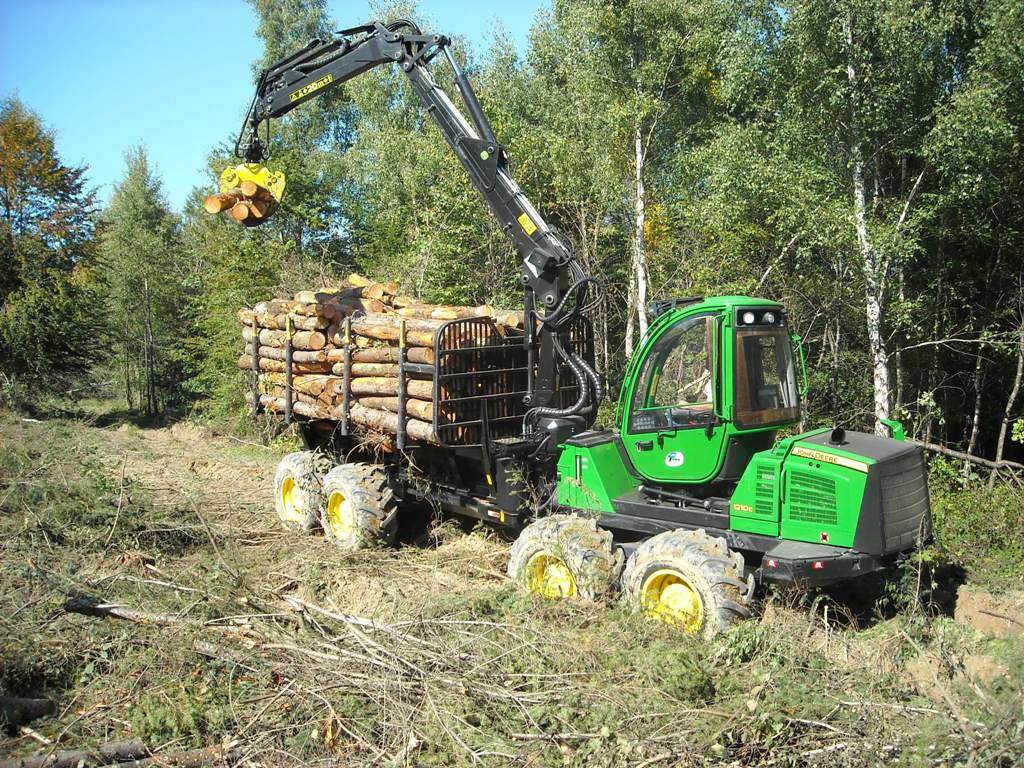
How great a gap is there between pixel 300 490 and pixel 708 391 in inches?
206

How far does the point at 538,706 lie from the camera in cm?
450

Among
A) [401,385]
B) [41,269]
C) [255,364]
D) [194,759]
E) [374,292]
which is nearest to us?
[194,759]

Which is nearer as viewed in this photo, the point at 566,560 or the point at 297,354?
the point at 566,560

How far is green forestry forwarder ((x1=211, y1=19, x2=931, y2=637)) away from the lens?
565cm

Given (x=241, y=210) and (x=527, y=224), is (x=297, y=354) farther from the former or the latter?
(x=527, y=224)

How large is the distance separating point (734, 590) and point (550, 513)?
2.28 meters

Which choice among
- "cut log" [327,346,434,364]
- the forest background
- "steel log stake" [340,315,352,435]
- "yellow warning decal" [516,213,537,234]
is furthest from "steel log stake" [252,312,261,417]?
the forest background

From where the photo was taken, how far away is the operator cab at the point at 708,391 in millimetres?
6066

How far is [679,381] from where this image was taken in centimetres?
642

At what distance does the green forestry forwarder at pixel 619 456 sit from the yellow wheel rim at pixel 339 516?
0.02 metres

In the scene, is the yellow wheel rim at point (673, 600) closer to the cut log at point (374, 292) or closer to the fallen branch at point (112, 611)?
the fallen branch at point (112, 611)

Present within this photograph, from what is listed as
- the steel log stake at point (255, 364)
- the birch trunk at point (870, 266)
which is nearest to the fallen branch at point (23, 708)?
the steel log stake at point (255, 364)

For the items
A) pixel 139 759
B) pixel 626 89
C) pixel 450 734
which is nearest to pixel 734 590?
pixel 450 734

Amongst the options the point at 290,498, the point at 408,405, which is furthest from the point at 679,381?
the point at 290,498
